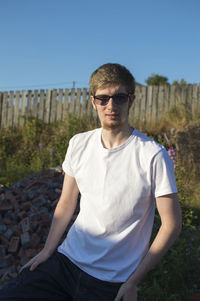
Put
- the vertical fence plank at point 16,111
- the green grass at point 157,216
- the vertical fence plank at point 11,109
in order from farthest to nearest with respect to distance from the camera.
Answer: the vertical fence plank at point 11,109 < the vertical fence plank at point 16,111 < the green grass at point 157,216

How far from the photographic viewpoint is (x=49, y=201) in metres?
4.40

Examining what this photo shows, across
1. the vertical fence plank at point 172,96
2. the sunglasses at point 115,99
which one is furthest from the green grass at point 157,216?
the vertical fence plank at point 172,96

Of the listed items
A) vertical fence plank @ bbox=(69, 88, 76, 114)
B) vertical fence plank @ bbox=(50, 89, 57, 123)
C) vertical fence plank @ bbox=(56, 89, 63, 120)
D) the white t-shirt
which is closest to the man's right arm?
the white t-shirt

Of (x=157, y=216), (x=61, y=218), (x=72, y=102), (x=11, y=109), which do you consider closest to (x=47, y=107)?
(x=72, y=102)

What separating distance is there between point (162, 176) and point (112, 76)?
61 centimetres

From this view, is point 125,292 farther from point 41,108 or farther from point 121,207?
point 41,108

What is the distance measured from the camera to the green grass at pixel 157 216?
270cm

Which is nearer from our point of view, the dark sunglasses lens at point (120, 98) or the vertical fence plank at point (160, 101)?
the dark sunglasses lens at point (120, 98)

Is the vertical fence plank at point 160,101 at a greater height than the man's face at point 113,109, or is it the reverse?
the vertical fence plank at point 160,101

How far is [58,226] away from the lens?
1.77 m

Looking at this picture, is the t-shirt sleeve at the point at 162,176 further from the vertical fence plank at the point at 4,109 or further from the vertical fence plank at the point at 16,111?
the vertical fence plank at the point at 4,109

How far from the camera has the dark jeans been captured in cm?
146

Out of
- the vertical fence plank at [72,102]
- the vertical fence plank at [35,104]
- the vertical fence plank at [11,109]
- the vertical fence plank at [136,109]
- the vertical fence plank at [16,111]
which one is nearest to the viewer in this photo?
the vertical fence plank at [136,109]

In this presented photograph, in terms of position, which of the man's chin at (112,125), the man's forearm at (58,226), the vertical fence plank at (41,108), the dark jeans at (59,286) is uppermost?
the vertical fence plank at (41,108)
